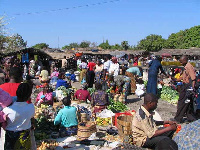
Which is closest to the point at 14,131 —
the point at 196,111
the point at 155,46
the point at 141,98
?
the point at 196,111

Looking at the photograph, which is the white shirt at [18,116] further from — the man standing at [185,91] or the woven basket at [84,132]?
the man standing at [185,91]

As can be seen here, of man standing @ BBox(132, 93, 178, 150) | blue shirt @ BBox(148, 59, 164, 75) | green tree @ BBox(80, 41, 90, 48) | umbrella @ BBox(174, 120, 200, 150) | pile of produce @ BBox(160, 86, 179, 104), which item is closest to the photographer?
umbrella @ BBox(174, 120, 200, 150)

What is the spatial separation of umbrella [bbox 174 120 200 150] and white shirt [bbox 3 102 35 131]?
2350 mm

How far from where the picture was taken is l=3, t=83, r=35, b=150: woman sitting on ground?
3363 millimetres

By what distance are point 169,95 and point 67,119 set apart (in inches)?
230

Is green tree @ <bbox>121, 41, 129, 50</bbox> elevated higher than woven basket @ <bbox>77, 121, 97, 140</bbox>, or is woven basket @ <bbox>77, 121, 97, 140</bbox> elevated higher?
green tree @ <bbox>121, 41, 129, 50</bbox>

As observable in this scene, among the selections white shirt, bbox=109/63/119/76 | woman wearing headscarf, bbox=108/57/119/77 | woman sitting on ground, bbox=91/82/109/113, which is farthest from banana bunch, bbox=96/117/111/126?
white shirt, bbox=109/63/119/76

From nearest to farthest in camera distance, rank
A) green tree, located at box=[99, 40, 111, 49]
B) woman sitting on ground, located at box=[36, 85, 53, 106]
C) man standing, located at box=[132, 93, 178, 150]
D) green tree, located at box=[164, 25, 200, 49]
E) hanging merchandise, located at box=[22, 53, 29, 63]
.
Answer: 1. man standing, located at box=[132, 93, 178, 150]
2. woman sitting on ground, located at box=[36, 85, 53, 106]
3. hanging merchandise, located at box=[22, 53, 29, 63]
4. green tree, located at box=[164, 25, 200, 49]
5. green tree, located at box=[99, 40, 111, 49]

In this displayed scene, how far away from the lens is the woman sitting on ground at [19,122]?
3363 mm

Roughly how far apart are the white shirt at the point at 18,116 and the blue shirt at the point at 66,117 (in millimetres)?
2436

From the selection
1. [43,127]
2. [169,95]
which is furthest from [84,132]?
[169,95]

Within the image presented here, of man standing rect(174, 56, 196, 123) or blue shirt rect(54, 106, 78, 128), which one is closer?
blue shirt rect(54, 106, 78, 128)

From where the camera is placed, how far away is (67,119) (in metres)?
5.93

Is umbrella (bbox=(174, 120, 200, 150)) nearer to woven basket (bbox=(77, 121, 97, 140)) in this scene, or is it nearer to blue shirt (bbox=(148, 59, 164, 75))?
woven basket (bbox=(77, 121, 97, 140))
